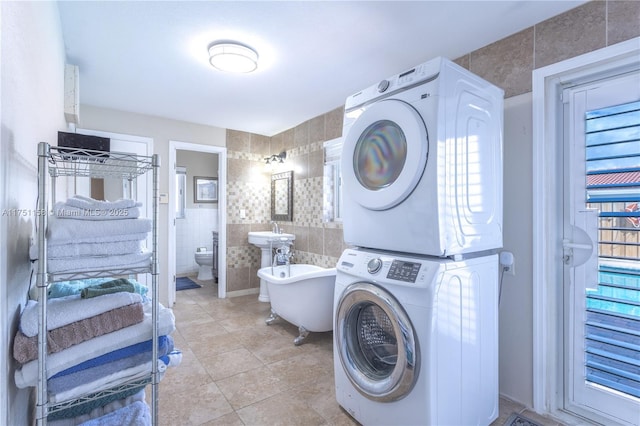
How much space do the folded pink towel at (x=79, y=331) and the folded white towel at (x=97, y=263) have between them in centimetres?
16

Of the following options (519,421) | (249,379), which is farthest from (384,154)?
(249,379)

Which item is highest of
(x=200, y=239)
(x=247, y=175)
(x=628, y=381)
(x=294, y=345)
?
(x=247, y=175)

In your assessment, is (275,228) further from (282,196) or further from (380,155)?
(380,155)

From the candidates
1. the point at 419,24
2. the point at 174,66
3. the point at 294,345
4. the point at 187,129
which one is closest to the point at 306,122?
the point at 187,129

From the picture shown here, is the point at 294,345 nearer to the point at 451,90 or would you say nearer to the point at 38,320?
the point at 38,320

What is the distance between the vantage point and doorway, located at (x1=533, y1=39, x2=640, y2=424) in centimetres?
165

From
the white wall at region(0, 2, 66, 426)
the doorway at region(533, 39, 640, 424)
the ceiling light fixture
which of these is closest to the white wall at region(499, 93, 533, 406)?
the doorway at region(533, 39, 640, 424)

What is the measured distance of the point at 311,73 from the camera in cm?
257

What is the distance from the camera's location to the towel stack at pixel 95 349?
3.09 feet

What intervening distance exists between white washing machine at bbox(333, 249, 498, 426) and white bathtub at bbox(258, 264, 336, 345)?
3.01ft

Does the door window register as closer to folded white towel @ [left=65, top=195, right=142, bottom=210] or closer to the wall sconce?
folded white towel @ [left=65, top=195, right=142, bottom=210]

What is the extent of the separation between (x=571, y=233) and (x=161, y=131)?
4.13 meters

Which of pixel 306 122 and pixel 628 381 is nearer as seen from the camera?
pixel 628 381

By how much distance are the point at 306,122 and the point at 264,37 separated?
1.94 meters
